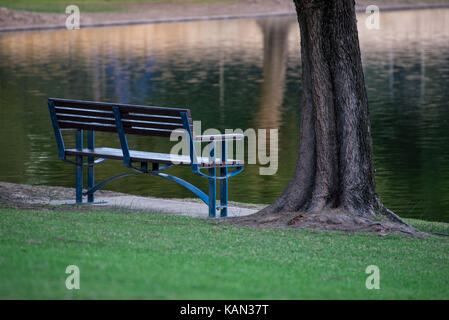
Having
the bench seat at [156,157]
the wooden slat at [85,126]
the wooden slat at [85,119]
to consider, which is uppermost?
the wooden slat at [85,119]

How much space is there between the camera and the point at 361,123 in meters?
9.45

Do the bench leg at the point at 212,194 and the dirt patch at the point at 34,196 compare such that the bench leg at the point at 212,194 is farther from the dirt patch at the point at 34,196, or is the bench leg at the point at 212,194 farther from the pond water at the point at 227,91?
the pond water at the point at 227,91

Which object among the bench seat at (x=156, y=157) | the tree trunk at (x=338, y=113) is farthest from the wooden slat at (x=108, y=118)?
the tree trunk at (x=338, y=113)

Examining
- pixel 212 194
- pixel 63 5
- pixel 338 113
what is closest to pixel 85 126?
pixel 212 194

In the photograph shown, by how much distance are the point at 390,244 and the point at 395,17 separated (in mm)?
68321

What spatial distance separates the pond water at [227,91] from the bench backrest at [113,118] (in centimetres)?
279

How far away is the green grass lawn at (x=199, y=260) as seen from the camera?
576cm

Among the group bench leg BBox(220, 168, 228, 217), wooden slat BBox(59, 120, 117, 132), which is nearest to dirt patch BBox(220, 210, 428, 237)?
bench leg BBox(220, 168, 228, 217)

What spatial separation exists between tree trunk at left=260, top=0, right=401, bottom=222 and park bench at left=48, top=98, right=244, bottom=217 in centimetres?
106

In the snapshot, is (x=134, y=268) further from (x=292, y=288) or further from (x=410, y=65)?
(x=410, y=65)

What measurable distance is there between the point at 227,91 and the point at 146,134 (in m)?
16.8

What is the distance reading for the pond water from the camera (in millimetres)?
14188

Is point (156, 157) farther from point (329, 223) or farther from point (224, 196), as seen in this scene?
point (329, 223)

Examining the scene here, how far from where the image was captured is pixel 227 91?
87.7ft
